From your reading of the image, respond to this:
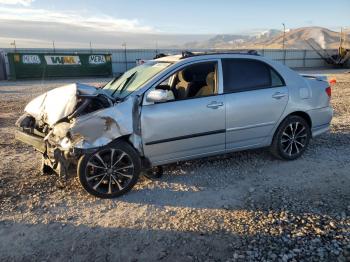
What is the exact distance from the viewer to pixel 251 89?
5207 mm

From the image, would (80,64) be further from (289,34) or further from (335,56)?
(289,34)

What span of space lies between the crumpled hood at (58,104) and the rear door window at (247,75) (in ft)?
6.03

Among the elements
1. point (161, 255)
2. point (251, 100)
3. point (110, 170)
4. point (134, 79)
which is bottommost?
point (161, 255)

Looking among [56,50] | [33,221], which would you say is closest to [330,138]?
[33,221]

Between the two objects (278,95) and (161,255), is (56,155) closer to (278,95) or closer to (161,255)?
(161,255)

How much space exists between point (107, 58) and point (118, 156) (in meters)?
24.5

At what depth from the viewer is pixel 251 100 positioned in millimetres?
5137

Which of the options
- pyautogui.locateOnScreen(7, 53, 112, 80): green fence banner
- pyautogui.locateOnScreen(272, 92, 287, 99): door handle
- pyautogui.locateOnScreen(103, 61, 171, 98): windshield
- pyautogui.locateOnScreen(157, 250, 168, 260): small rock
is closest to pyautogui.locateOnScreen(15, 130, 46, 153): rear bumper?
pyautogui.locateOnScreen(103, 61, 171, 98): windshield

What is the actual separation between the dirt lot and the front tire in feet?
0.47

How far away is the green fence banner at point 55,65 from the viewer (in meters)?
24.8

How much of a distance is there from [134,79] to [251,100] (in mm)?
1694

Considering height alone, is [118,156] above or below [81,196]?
above

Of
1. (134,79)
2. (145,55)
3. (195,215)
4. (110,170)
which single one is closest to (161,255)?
(195,215)

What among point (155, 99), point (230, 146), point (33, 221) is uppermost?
point (155, 99)
